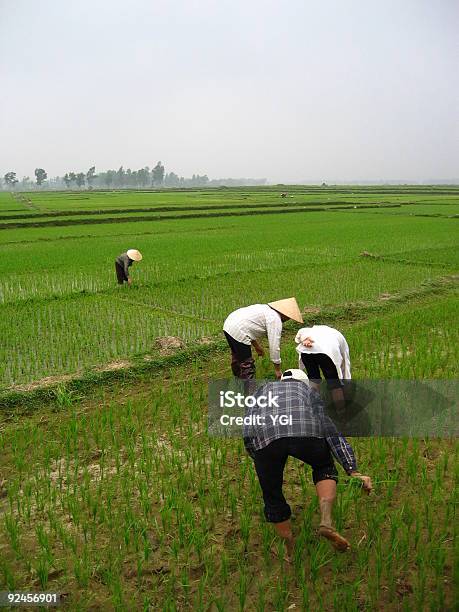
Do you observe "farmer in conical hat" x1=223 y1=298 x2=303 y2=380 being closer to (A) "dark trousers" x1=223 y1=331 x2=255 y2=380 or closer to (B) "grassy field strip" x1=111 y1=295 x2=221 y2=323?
(A) "dark trousers" x1=223 y1=331 x2=255 y2=380

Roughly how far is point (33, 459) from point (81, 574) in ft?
4.61

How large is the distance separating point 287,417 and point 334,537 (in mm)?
619

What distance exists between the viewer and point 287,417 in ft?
8.23

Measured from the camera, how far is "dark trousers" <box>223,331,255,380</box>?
4.64 m

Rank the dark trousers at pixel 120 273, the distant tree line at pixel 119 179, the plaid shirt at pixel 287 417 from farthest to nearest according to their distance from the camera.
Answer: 1. the distant tree line at pixel 119 179
2. the dark trousers at pixel 120 273
3. the plaid shirt at pixel 287 417

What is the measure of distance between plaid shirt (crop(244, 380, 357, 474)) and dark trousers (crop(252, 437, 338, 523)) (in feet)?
0.11

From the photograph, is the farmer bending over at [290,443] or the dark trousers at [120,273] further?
the dark trousers at [120,273]

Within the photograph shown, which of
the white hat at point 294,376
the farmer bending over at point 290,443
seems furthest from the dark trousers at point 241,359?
the farmer bending over at point 290,443

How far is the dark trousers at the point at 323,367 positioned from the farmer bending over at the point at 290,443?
957 millimetres

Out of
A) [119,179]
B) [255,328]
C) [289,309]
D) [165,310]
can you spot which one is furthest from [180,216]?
[119,179]

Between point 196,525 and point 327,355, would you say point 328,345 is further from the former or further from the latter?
point 196,525

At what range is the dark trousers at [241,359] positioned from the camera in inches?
183

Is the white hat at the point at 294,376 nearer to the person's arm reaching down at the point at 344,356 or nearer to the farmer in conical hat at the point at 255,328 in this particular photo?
the person's arm reaching down at the point at 344,356

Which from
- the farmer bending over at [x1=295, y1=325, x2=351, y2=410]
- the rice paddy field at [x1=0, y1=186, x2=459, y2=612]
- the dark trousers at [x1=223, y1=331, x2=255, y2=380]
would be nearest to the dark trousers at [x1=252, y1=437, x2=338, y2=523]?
the rice paddy field at [x1=0, y1=186, x2=459, y2=612]
